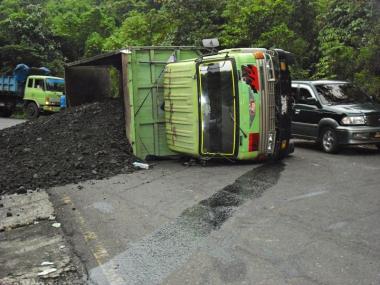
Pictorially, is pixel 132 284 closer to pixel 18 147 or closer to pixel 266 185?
pixel 266 185

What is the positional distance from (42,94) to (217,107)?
16001mm

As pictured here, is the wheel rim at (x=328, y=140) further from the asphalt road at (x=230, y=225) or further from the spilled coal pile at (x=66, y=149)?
the spilled coal pile at (x=66, y=149)

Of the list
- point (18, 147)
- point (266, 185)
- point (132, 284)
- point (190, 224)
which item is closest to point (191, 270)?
point (132, 284)

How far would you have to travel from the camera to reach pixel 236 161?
956cm

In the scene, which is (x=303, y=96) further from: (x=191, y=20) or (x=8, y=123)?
(x=8, y=123)

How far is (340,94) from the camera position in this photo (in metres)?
A: 11.5

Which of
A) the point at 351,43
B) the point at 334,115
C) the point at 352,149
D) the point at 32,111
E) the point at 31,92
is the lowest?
the point at 352,149

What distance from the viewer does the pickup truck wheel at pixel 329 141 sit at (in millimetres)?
10820

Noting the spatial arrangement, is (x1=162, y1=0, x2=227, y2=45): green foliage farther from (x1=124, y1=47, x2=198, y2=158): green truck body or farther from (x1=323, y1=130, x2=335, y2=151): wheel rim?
(x1=323, y1=130, x2=335, y2=151): wheel rim

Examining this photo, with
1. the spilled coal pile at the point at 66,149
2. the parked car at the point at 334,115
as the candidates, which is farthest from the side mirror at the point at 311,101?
the spilled coal pile at the point at 66,149

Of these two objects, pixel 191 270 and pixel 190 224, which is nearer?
pixel 191 270

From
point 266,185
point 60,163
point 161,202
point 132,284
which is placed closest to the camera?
point 132,284

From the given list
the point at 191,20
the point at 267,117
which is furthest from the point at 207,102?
the point at 191,20

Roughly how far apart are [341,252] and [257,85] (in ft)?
15.6
